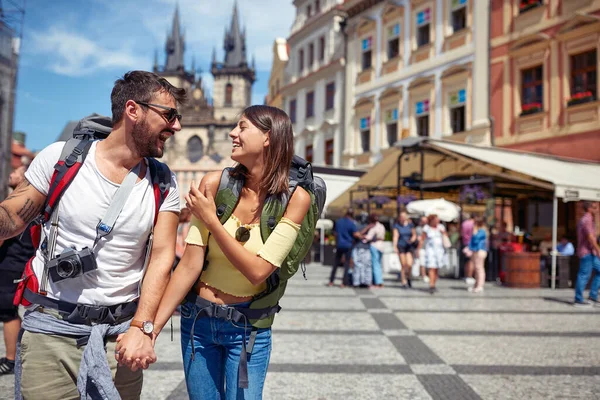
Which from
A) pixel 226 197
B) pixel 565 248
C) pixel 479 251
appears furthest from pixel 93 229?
pixel 565 248

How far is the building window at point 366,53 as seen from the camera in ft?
88.2

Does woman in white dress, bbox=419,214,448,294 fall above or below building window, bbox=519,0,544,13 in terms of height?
below

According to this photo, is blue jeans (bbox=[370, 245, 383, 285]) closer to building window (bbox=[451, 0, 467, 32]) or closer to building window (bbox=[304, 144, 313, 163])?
building window (bbox=[451, 0, 467, 32])

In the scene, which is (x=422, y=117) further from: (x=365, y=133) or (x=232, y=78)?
(x=232, y=78)

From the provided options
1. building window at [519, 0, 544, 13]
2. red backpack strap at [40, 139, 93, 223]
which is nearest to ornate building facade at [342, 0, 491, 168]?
building window at [519, 0, 544, 13]

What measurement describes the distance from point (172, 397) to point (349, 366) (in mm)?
1635

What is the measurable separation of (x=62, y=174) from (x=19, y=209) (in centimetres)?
19

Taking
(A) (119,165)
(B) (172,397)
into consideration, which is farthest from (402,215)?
(A) (119,165)

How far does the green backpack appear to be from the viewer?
2135 mm

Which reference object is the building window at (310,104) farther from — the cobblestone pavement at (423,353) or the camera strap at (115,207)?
the camera strap at (115,207)

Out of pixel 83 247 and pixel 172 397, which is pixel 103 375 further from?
pixel 172 397

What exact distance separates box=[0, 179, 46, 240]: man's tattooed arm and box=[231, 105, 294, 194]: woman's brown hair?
71cm

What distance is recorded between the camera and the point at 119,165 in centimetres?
217

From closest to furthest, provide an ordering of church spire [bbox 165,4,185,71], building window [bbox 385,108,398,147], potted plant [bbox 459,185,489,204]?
potted plant [bbox 459,185,489,204], building window [bbox 385,108,398,147], church spire [bbox 165,4,185,71]
